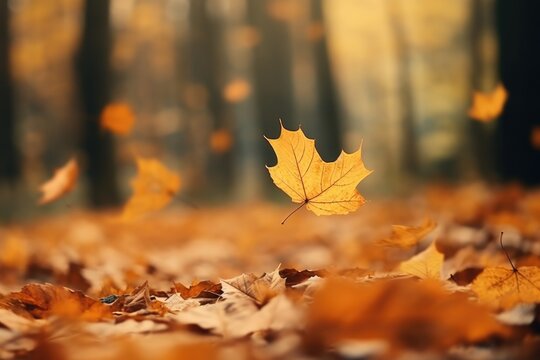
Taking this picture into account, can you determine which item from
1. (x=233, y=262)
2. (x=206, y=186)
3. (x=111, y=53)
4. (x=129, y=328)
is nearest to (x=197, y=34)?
(x=206, y=186)

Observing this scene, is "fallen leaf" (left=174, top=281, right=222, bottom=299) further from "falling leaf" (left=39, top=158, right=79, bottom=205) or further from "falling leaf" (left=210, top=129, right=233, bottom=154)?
"falling leaf" (left=210, top=129, right=233, bottom=154)

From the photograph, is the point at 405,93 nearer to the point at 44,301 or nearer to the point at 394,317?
the point at 44,301

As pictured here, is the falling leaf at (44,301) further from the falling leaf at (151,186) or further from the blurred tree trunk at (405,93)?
the blurred tree trunk at (405,93)

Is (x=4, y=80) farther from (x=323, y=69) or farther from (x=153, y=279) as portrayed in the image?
(x=153, y=279)

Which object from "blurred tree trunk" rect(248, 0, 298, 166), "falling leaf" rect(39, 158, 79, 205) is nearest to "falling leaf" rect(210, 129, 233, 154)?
"blurred tree trunk" rect(248, 0, 298, 166)

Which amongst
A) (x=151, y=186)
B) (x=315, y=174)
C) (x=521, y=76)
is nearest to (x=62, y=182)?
(x=151, y=186)

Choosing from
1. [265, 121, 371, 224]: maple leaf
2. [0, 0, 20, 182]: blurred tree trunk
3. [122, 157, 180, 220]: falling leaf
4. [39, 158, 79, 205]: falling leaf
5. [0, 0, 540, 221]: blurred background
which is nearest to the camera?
[265, 121, 371, 224]: maple leaf
